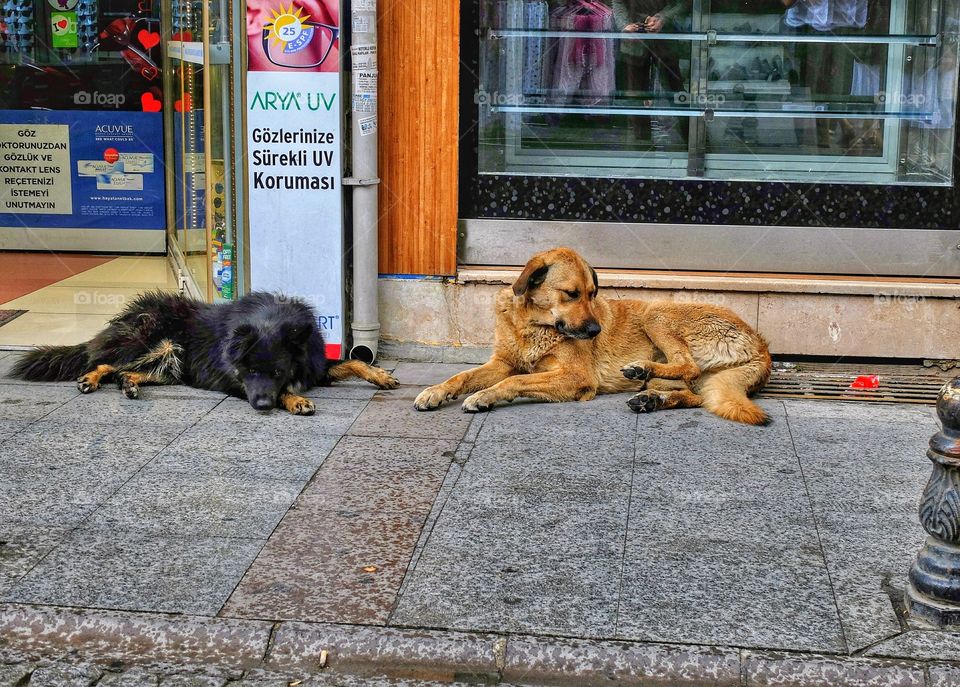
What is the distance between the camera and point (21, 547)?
4824 millimetres

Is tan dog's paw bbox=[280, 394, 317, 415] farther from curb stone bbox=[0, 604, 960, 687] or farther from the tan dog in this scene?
curb stone bbox=[0, 604, 960, 687]

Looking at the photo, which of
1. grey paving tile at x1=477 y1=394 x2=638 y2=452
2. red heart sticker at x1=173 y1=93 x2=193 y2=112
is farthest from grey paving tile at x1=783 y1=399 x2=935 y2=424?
red heart sticker at x1=173 y1=93 x2=193 y2=112

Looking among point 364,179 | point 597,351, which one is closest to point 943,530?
point 597,351

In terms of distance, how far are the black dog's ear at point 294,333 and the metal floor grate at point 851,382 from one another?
289 centimetres

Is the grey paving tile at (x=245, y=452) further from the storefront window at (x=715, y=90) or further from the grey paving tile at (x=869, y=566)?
the storefront window at (x=715, y=90)

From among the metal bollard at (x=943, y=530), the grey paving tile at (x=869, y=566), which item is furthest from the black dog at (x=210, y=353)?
the metal bollard at (x=943, y=530)

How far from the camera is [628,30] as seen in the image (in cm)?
810

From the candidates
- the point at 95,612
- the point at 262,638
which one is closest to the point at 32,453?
the point at 95,612

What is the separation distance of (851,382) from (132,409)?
452cm

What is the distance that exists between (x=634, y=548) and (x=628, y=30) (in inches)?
177

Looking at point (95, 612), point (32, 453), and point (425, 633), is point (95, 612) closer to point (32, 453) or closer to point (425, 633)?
point (425, 633)

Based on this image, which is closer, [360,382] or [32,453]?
[32,453]

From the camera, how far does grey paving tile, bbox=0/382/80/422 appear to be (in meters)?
6.66

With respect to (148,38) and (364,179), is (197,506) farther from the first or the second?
(148,38)
